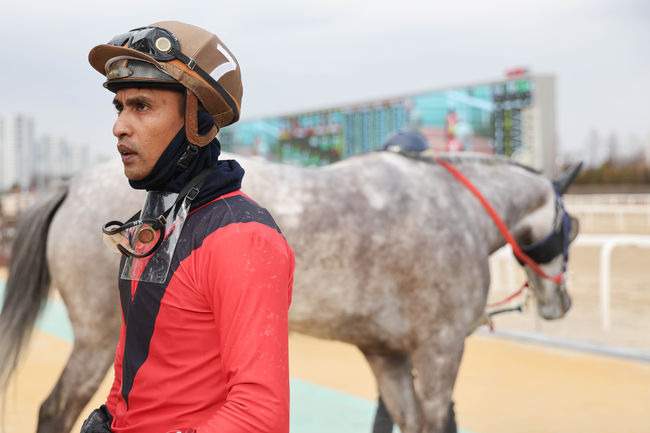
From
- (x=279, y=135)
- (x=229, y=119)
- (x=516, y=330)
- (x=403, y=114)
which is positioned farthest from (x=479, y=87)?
(x=229, y=119)

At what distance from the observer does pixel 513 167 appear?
3898 mm

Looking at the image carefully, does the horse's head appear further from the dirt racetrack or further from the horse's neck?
the dirt racetrack

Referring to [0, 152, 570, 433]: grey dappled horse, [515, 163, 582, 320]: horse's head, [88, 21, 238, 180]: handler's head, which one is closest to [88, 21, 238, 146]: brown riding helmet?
[88, 21, 238, 180]: handler's head

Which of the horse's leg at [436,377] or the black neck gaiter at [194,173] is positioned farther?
the horse's leg at [436,377]

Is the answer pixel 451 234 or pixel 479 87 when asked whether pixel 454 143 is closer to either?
pixel 479 87

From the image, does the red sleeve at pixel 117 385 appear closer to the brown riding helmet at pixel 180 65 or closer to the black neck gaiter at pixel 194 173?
the black neck gaiter at pixel 194 173

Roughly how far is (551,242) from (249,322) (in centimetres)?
303

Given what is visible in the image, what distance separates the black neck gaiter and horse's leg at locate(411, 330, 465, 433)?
195cm

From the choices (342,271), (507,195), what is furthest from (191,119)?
(507,195)

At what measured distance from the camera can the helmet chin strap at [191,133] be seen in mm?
1273

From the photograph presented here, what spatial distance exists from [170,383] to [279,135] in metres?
35.9

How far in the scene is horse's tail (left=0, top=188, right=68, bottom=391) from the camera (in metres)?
3.28

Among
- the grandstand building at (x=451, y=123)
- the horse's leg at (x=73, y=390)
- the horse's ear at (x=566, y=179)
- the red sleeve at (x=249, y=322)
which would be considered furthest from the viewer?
the grandstand building at (x=451, y=123)

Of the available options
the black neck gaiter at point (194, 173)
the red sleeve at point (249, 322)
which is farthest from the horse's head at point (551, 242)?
the red sleeve at point (249, 322)
